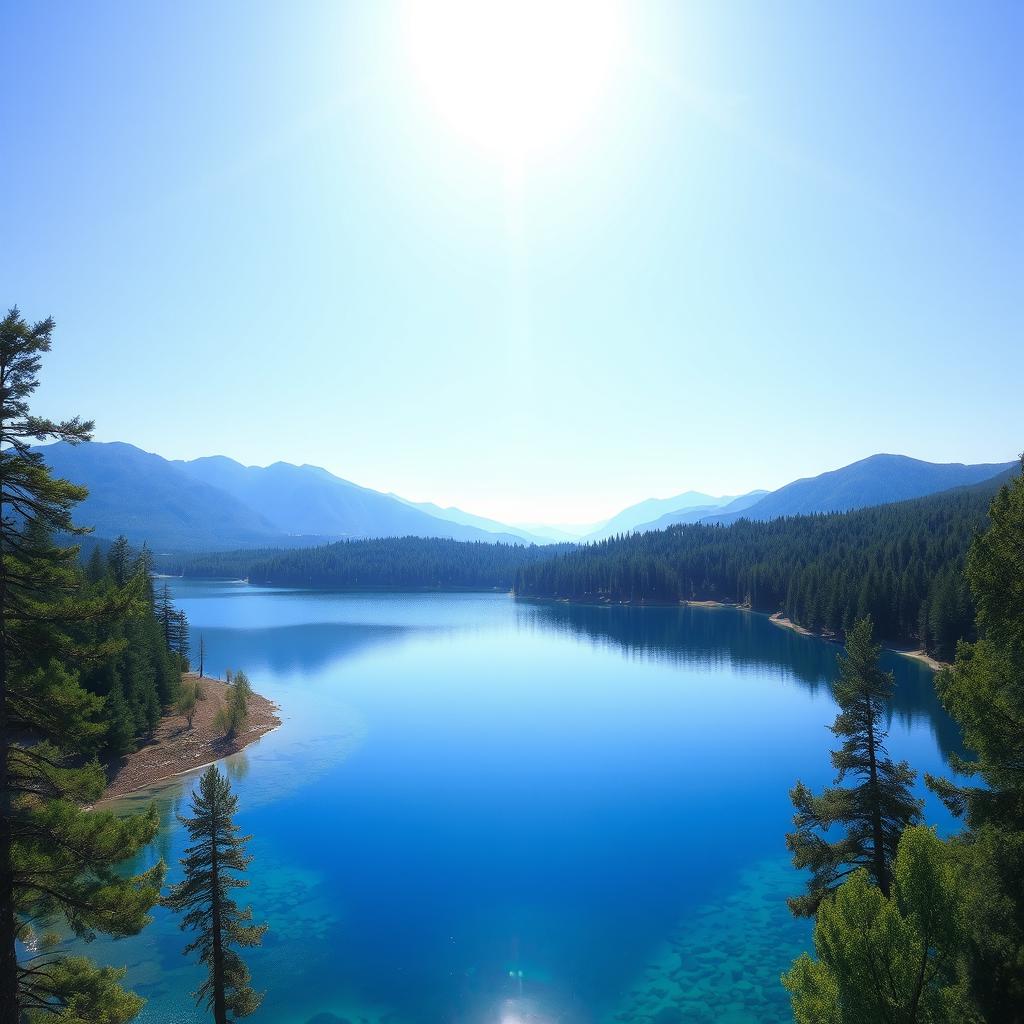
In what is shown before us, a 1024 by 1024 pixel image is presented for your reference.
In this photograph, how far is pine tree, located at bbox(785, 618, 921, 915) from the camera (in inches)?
721

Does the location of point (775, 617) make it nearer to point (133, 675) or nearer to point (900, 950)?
point (133, 675)

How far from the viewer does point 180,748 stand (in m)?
49.1

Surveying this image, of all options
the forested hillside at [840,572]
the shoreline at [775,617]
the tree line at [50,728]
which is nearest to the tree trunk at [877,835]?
the tree line at [50,728]

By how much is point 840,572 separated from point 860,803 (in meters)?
101

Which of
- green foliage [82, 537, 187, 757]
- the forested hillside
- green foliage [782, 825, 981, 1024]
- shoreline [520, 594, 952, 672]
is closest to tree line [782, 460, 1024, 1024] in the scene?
green foliage [782, 825, 981, 1024]

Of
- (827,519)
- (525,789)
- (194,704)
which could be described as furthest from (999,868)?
(827,519)

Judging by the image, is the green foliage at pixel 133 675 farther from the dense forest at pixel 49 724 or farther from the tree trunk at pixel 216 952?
the dense forest at pixel 49 724

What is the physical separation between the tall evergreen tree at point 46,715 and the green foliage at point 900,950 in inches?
454

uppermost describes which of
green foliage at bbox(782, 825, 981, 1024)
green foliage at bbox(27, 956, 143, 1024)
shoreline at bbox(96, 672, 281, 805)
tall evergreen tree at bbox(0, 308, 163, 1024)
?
tall evergreen tree at bbox(0, 308, 163, 1024)

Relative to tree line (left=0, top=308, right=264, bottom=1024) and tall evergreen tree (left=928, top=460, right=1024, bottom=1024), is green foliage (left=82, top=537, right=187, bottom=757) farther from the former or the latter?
tall evergreen tree (left=928, top=460, right=1024, bottom=1024)

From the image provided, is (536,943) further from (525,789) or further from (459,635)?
(459,635)

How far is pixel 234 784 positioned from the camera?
4328cm

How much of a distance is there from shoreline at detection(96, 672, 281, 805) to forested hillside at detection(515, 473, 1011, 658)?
70.1 metres

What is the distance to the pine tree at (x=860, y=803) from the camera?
60.1ft
